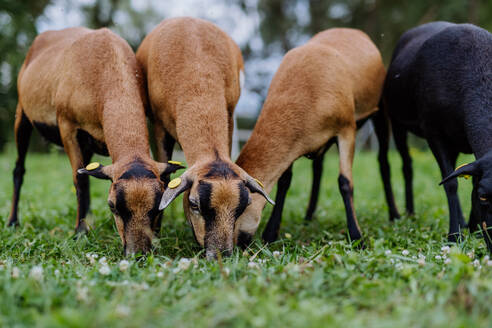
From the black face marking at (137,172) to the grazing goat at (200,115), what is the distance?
0.23m

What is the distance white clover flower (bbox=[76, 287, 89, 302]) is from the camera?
2.74m

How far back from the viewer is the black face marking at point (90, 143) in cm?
547

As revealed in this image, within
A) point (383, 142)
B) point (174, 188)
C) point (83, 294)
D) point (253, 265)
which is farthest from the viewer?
point (383, 142)

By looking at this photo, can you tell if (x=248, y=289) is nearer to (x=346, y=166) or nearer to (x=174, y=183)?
(x=174, y=183)

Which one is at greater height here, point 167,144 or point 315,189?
point 167,144

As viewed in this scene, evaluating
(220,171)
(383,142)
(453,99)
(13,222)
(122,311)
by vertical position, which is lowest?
(13,222)

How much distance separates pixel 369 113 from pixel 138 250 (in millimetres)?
3813

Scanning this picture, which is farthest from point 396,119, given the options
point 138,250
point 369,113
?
point 138,250

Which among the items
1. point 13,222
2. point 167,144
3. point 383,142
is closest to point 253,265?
point 167,144

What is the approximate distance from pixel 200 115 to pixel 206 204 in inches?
46.0

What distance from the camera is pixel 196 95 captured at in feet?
16.7

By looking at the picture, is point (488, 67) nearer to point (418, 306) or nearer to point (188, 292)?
point (418, 306)

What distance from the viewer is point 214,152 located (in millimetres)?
4641

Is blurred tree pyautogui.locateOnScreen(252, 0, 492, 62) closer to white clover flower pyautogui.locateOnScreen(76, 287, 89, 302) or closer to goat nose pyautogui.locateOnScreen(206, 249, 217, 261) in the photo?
goat nose pyautogui.locateOnScreen(206, 249, 217, 261)
